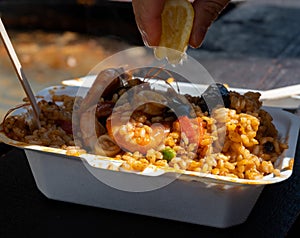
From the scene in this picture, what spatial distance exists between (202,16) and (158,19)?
13 centimetres

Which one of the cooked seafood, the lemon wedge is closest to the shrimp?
the cooked seafood

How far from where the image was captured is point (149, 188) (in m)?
1.19

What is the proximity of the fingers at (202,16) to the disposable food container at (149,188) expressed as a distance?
365 mm

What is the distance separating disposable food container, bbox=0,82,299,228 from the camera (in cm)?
114

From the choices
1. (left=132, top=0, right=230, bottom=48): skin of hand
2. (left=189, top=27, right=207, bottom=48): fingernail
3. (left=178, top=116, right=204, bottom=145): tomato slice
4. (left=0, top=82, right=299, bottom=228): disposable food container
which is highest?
(left=132, top=0, right=230, bottom=48): skin of hand

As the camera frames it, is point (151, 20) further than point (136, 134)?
Yes

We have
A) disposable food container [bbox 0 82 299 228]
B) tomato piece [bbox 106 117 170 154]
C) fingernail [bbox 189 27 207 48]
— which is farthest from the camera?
fingernail [bbox 189 27 207 48]

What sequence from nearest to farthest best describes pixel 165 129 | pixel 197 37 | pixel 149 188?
pixel 149 188 < pixel 165 129 < pixel 197 37

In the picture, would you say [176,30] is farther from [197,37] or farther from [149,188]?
[149,188]

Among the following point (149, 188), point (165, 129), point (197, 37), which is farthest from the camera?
point (197, 37)

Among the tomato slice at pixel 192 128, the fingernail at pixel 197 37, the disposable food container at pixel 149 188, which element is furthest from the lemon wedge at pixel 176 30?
the disposable food container at pixel 149 188

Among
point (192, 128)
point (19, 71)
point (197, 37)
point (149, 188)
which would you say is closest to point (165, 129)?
point (192, 128)

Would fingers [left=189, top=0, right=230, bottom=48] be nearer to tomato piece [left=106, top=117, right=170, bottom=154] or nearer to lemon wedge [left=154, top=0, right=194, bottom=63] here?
lemon wedge [left=154, top=0, right=194, bottom=63]

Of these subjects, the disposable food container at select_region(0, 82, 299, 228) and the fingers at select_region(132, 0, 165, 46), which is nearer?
the disposable food container at select_region(0, 82, 299, 228)
